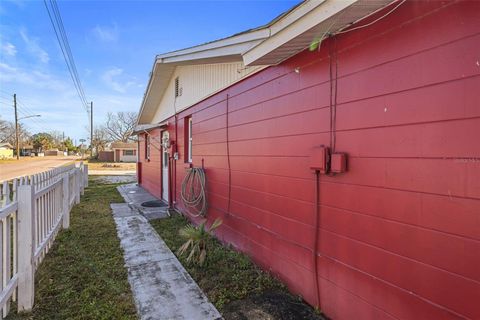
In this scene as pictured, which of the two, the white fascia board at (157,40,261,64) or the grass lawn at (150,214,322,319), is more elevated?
the white fascia board at (157,40,261,64)

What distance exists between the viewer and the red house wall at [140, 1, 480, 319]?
5.12ft

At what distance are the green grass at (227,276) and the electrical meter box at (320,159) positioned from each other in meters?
1.41

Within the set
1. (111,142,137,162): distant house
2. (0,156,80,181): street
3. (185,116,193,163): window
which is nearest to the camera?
(185,116,193,163): window

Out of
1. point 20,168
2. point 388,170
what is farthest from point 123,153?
point 388,170

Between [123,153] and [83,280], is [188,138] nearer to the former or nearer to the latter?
[83,280]

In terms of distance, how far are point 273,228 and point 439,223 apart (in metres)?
1.88

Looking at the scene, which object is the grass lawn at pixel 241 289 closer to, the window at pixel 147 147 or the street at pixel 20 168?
the window at pixel 147 147

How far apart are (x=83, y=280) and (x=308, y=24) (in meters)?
3.43

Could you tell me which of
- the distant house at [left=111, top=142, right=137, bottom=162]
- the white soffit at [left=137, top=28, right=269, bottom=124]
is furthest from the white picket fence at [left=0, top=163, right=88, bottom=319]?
the distant house at [left=111, top=142, right=137, bottom=162]

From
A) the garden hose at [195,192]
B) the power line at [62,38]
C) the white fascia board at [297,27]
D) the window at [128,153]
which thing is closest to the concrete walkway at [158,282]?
the garden hose at [195,192]

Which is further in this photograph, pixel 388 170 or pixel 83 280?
pixel 83 280

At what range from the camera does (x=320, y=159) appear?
247 centimetres

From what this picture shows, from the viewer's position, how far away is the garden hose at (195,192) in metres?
5.32

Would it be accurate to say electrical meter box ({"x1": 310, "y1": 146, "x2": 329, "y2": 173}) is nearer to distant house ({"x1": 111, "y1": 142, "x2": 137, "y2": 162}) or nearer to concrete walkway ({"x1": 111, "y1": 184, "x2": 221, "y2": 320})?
concrete walkway ({"x1": 111, "y1": 184, "x2": 221, "y2": 320})
